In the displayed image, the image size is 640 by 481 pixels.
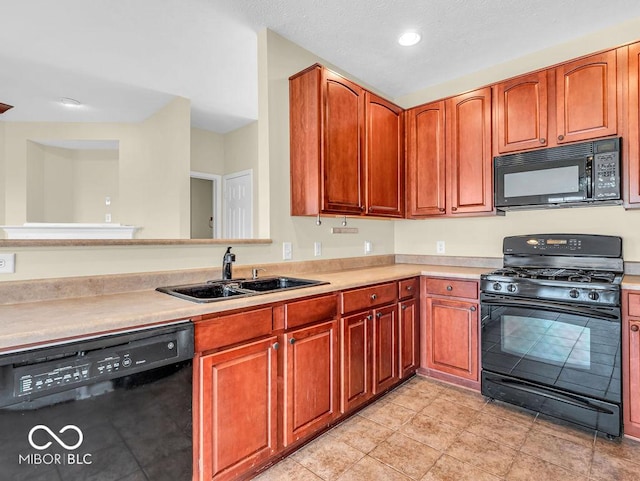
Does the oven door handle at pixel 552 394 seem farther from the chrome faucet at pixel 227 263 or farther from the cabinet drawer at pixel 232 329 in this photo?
the chrome faucet at pixel 227 263

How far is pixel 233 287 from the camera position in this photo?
6.51 ft

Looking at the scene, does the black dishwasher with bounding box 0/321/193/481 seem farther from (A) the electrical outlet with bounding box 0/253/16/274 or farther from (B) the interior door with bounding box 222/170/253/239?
(B) the interior door with bounding box 222/170/253/239

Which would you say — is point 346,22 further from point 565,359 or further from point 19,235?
point 19,235

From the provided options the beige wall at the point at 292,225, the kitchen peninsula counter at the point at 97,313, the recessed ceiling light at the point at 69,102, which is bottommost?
the kitchen peninsula counter at the point at 97,313

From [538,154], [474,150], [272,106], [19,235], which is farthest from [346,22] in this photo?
[19,235]

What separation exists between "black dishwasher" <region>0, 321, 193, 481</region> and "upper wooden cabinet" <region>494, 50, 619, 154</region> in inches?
105

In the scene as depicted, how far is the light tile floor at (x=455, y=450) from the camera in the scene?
1711 millimetres

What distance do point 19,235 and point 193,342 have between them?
180 inches

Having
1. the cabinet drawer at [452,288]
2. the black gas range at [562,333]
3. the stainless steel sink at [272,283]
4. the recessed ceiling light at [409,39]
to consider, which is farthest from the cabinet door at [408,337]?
the recessed ceiling light at [409,39]

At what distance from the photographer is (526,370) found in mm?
2248

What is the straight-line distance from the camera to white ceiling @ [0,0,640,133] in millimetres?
2250

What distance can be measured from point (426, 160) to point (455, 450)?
7.39ft

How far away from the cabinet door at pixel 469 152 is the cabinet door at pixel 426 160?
0.08 m

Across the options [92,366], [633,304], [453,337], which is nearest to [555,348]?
[633,304]
